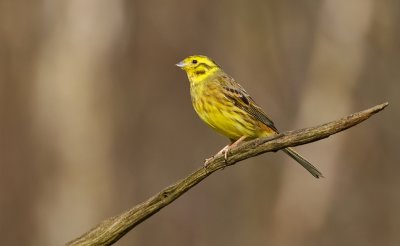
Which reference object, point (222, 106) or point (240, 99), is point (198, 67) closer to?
point (222, 106)

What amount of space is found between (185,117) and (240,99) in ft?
30.2

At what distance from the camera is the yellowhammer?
5941mm

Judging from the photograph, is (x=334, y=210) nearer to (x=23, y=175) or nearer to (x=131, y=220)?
(x=23, y=175)

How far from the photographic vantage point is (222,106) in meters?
6.11

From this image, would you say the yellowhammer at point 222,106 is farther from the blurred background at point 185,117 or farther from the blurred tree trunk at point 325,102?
the blurred tree trunk at point 325,102

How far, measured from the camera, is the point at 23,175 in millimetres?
14055

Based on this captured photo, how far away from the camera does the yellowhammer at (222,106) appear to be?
5.94m

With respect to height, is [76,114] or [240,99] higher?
[76,114]

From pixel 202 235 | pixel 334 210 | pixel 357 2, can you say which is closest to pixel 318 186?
pixel 334 210

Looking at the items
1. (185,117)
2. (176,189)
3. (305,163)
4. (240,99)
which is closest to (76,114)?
(185,117)

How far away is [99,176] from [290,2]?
5.41 m

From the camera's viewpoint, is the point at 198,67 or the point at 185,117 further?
the point at 185,117

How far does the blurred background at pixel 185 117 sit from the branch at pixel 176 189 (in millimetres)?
7519

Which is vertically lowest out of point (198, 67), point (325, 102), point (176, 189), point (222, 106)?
point (176, 189)
